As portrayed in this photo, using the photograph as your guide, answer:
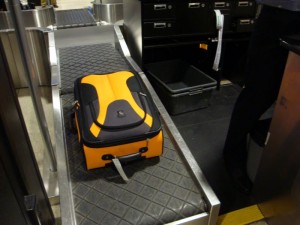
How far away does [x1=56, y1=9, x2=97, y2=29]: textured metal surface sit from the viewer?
2.34m

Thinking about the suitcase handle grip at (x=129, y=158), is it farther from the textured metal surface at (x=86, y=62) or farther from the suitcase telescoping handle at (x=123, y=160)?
the textured metal surface at (x=86, y=62)

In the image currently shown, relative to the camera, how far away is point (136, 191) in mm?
912

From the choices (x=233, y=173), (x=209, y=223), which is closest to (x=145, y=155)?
(x=209, y=223)

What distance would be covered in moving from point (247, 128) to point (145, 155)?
516mm

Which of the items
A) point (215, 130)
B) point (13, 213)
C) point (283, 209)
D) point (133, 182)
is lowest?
point (215, 130)

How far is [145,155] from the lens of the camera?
1005 mm

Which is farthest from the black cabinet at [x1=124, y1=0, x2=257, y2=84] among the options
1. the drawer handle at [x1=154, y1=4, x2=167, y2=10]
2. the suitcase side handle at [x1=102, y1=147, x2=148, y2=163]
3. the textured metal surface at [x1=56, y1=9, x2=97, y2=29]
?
the suitcase side handle at [x1=102, y1=147, x2=148, y2=163]

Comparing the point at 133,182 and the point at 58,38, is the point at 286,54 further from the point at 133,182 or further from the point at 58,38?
the point at 58,38

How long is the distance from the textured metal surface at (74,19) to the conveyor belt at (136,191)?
1475 millimetres

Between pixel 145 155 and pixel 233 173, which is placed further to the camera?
pixel 233 173

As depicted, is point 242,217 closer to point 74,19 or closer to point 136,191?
point 136,191

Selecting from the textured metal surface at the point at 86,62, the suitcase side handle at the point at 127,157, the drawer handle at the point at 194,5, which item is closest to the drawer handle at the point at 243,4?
the drawer handle at the point at 194,5

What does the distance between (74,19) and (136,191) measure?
2165 millimetres

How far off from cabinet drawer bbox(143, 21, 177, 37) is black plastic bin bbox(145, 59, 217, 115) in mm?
300
